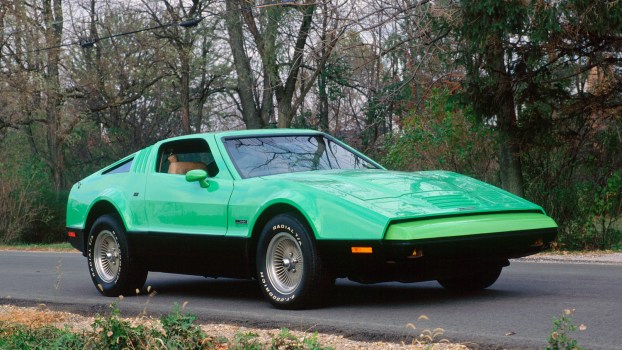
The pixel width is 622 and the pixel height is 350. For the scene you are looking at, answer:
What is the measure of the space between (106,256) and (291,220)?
293 cm

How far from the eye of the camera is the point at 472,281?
30.0ft

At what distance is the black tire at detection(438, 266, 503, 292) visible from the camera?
8.91 metres

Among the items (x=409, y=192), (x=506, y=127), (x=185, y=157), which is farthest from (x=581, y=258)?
(x=409, y=192)

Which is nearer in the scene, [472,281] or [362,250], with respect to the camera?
[362,250]

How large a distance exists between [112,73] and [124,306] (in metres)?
31.2

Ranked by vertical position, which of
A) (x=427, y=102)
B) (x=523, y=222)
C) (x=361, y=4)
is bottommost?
(x=523, y=222)

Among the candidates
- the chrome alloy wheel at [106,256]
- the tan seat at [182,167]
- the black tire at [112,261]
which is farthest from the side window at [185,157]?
the chrome alloy wheel at [106,256]

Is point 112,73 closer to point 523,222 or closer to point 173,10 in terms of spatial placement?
point 173,10

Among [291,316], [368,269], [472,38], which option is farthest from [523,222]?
[472,38]

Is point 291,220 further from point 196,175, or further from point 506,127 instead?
point 506,127

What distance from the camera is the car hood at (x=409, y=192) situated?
7.57 metres

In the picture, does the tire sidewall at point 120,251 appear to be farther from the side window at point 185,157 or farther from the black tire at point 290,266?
the black tire at point 290,266

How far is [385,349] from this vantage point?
20.1 feet

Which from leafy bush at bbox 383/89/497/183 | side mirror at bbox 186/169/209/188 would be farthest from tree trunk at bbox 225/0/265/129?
side mirror at bbox 186/169/209/188
